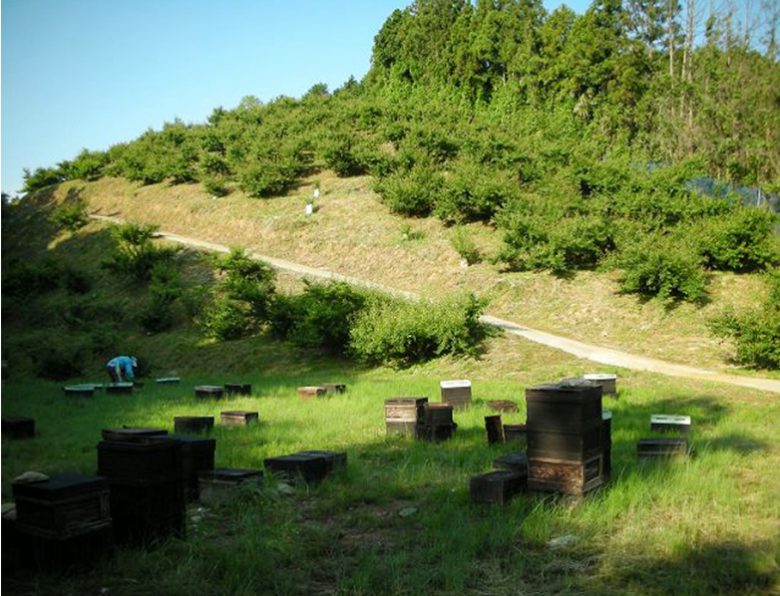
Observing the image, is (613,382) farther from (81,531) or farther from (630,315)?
(81,531)

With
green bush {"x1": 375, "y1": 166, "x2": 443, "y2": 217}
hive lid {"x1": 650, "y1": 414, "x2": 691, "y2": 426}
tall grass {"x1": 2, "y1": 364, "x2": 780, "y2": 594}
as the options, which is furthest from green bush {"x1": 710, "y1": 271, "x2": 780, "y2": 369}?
green bush {"x1": 375, "y1": 166, "x2": 443, "y2": 217}

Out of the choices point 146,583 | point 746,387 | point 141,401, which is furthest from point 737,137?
point 146,583

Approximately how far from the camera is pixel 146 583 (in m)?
5.11

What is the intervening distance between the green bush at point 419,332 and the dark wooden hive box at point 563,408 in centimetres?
1258

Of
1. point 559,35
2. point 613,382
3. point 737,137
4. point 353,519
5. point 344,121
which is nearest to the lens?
point 353,519

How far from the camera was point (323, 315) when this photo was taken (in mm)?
21516

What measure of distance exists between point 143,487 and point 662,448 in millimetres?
5730

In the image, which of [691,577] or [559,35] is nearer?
[691,577]

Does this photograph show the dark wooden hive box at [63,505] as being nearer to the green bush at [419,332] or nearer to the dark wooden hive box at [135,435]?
the dark wooden hive box at [135,435]

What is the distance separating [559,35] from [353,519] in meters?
39.6

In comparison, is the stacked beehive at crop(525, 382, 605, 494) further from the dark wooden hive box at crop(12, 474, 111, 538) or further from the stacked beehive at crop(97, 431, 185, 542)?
the dark wooden hive box at crop(12, 474, 111, 538)

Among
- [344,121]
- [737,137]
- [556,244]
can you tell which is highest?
[344,121]

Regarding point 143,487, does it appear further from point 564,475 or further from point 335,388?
point 335,388

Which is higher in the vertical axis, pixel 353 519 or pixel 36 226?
pixel 36 226
